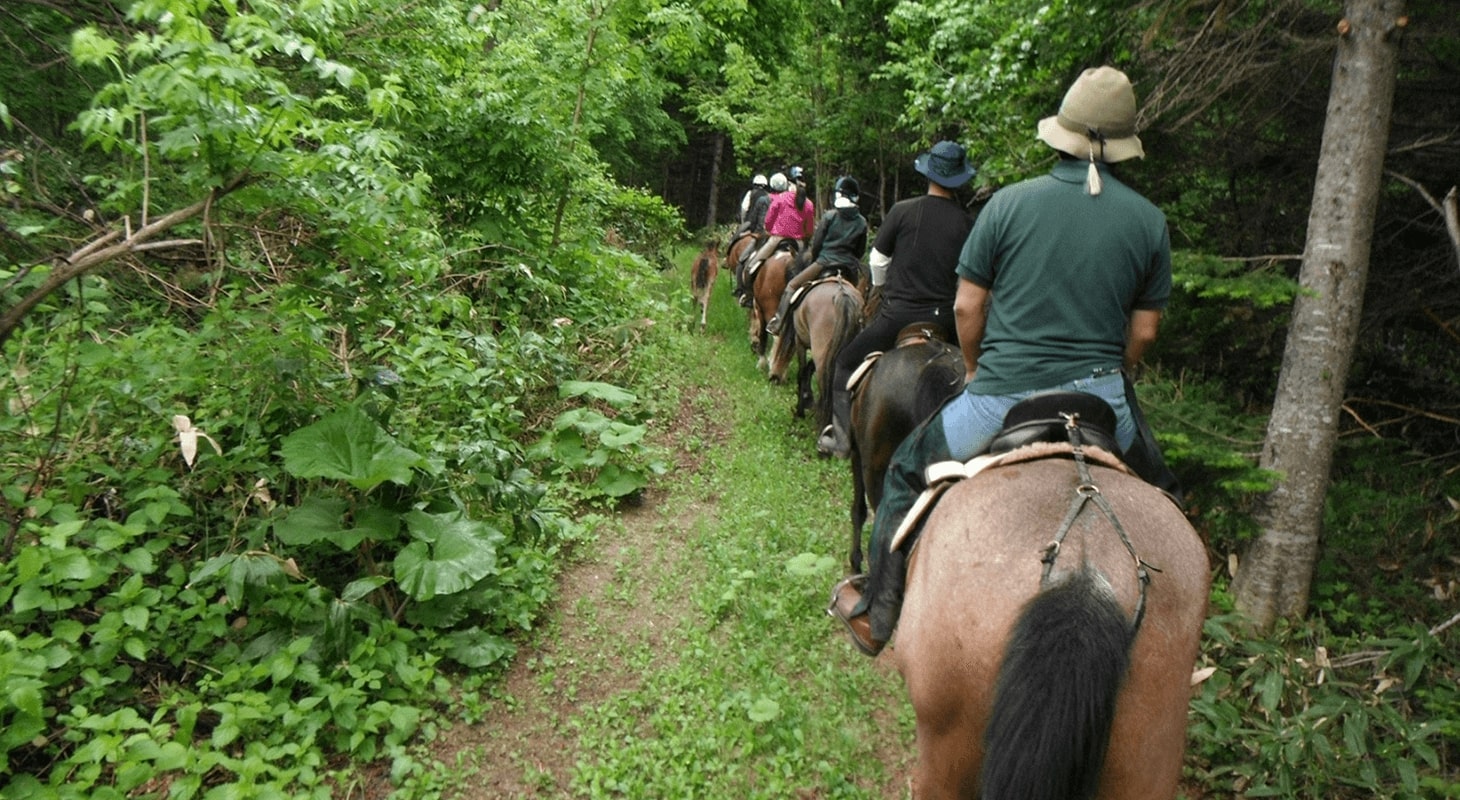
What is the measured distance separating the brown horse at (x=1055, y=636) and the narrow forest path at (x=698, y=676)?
1593 millimetres

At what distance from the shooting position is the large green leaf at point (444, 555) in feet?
13.2

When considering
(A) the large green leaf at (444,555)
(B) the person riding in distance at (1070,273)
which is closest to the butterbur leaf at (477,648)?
(A) the large green leaf at (444,555)

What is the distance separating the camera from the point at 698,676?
Answer: 172 inches

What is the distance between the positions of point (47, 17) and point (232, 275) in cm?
187

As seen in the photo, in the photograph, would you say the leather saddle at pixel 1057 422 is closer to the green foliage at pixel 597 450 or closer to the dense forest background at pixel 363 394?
the dense forest background at pixel 363 394

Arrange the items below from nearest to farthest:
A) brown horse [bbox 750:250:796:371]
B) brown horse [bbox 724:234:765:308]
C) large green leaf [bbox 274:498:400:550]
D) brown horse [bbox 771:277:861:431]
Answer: large green leaf [bbox 274:498:400:550] → brown horse [bbox 771:277:861:431] → brown horse [bbox 750:250:796:371] → brown horse [bbox 724:234:765:308]

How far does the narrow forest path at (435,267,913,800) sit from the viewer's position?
3.70 m

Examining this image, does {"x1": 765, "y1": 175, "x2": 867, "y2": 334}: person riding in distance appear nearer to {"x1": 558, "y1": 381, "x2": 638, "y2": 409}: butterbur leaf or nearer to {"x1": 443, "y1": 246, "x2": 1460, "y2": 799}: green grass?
{"x1": 558, "y1": 381, "x2": 638, "y2": 409}: butterbur leaf

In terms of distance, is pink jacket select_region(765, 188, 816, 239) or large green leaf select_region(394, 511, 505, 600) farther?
pink jacket select_region(765, 188, 816, 239)

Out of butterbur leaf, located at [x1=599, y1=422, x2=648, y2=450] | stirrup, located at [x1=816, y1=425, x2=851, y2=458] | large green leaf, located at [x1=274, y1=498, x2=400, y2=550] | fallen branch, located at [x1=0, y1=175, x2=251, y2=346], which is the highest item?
fallen branch, located at [x1=0, y1=175, x2=251, y2=346]

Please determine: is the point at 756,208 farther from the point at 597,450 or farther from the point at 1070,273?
the point at 1070,273

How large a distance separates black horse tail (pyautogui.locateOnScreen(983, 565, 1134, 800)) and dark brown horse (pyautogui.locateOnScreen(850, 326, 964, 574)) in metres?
2.38

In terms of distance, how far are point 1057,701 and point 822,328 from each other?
20.8 ft

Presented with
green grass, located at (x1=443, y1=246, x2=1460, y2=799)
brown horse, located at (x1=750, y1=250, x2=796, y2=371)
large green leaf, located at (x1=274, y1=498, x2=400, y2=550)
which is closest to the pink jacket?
brown horse, located at (x1=750, y1=250, x2=796, y2=371)
